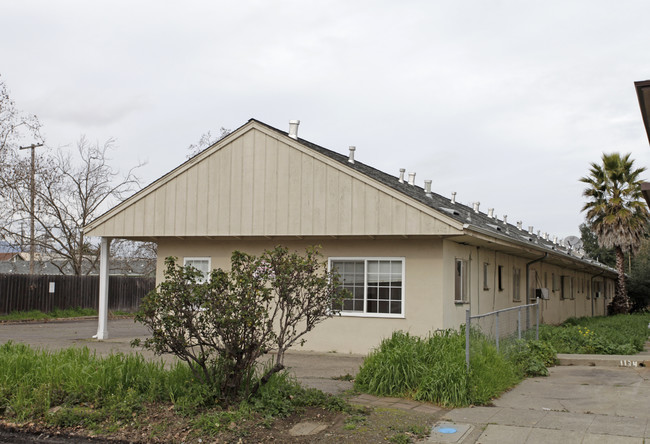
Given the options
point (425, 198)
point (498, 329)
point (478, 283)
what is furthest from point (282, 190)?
point (498, 329)

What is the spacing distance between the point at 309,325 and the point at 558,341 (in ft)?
31.4

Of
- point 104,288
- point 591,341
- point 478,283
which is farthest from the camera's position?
point 104,288

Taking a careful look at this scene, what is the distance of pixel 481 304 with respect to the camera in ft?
52.6

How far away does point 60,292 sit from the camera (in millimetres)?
29031

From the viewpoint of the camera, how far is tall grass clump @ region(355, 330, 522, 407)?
8383mm

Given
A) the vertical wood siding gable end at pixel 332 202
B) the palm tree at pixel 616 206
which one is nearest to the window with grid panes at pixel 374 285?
the vertical wood siding gable end at pixel 332 202

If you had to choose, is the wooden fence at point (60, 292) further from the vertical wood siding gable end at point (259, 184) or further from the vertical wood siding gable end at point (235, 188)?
the vertical wood siding gable end at point (259, 184)

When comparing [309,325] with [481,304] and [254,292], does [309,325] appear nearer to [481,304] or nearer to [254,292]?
[254,292]

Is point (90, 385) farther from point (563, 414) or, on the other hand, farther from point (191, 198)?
point (191, 198)

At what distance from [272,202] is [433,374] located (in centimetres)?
680

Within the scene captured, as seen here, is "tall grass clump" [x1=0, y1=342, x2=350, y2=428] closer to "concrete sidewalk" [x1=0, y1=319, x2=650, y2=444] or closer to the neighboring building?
"concrete sidewalk" [x1=0, y1=319, x2=650, y2=444]

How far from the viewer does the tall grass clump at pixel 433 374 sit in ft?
27.5

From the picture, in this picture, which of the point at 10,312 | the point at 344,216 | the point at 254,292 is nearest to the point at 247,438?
the point at 254,292

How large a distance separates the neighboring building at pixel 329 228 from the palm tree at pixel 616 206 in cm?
1603
